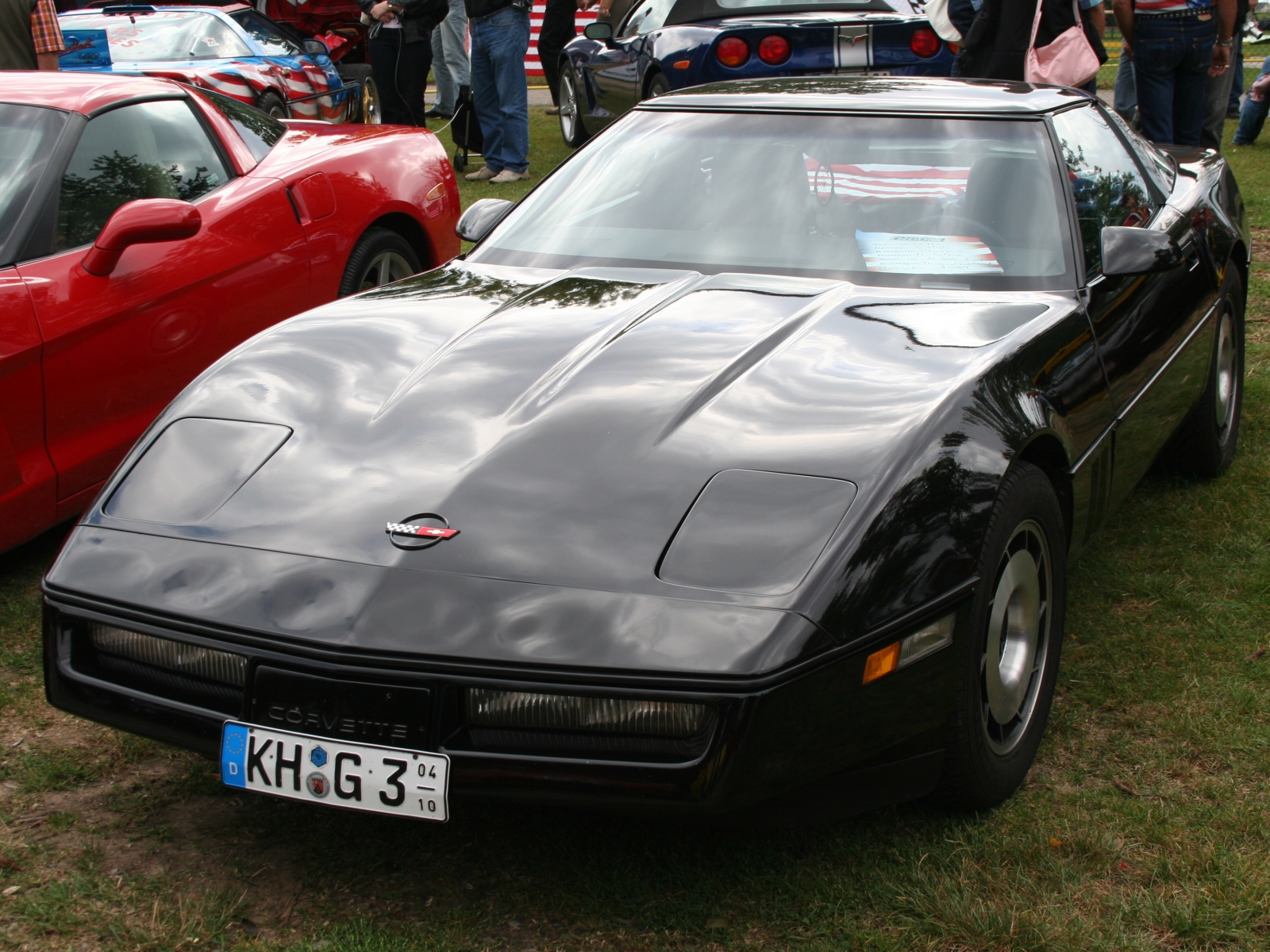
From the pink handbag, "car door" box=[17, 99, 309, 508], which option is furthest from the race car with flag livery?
the pink handbag

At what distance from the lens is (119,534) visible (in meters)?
2.30

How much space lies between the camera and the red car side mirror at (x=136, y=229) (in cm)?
355

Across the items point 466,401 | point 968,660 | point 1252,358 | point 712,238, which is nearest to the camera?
point 968,660

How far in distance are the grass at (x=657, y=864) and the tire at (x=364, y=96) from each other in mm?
8242

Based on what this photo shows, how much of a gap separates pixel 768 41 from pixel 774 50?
7cm

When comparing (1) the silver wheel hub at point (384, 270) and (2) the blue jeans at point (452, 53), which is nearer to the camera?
(1) the silver wheel hub at point (384, 270)

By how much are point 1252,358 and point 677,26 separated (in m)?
4.84

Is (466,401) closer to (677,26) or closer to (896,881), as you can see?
(896,881)

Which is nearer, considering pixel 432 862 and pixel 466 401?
pixel 432 862

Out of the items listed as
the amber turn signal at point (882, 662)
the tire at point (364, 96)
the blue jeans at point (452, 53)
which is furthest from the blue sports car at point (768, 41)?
the amber turn signal at point (882, 662)

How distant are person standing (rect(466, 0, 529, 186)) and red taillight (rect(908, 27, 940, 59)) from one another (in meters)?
2.57

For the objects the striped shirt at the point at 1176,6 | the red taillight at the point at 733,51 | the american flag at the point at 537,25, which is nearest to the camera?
the striped shirt at the point at 1176,6

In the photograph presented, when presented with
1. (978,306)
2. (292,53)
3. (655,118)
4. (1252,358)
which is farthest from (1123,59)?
(978,306)

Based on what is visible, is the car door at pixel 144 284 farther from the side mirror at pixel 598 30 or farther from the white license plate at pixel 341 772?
the side mirror at pixel 598 30
